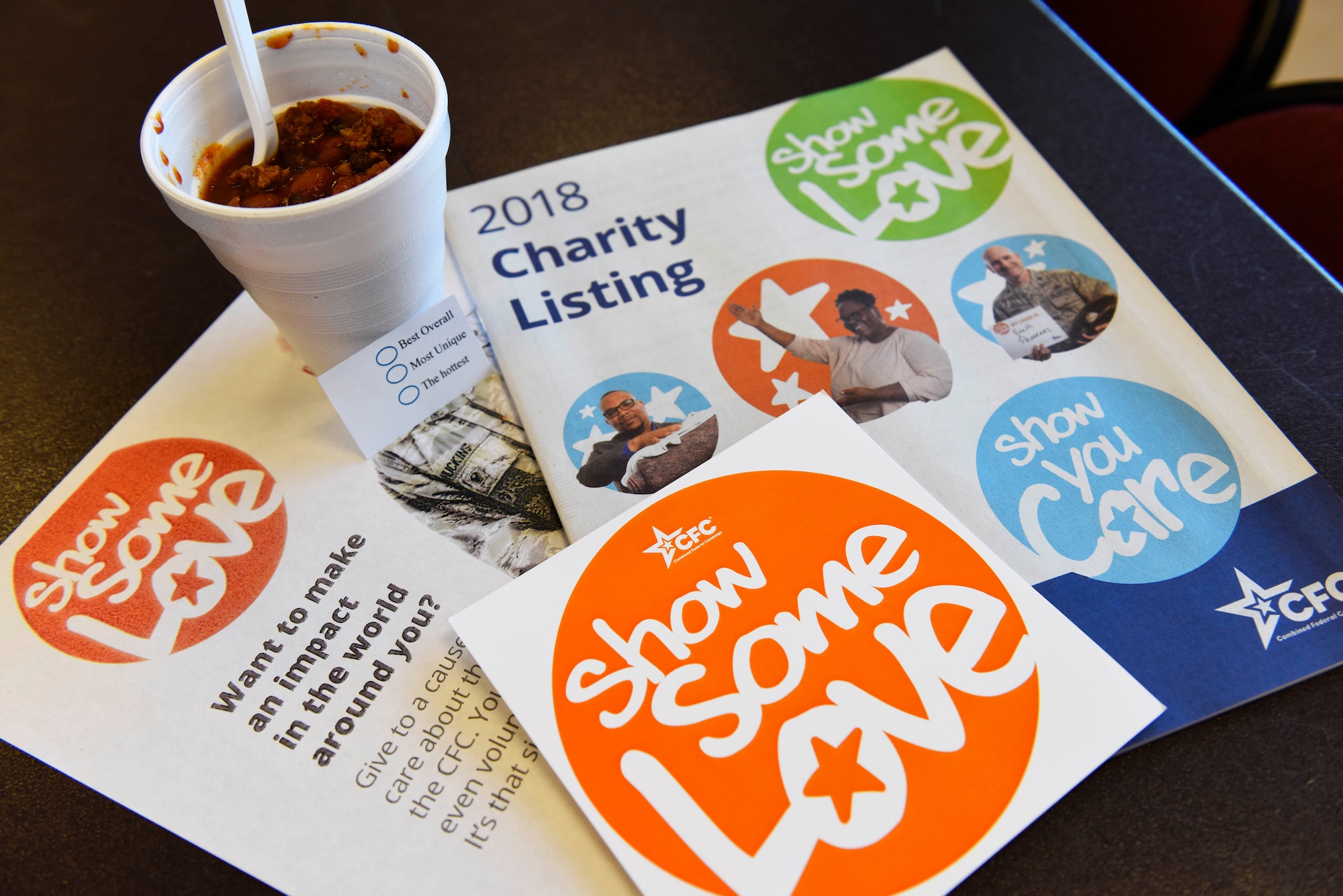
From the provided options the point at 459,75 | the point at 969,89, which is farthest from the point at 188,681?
the point at 969,89

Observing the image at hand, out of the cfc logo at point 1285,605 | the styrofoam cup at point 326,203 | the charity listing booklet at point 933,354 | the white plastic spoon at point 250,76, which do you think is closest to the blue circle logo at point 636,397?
the charity listing booklet at point 933,354

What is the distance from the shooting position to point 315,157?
0.49 m

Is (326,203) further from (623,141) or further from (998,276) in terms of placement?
(998,276)

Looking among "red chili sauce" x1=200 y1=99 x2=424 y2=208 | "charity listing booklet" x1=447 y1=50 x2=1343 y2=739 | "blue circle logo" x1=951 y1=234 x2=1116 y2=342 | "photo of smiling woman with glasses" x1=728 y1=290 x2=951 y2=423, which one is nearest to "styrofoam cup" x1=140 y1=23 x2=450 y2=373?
"red chili sauce" x1=200 y1=99 x2=424 y2=208

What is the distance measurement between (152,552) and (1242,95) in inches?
42.0

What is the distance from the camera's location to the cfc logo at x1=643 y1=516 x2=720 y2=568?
48 cm

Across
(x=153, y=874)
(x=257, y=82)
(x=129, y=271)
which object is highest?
(x=257, y=82)

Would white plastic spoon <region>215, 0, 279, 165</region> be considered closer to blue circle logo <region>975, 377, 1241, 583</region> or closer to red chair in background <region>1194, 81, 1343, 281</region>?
blue circle logo <region>975, 377, 1241, 583</region>

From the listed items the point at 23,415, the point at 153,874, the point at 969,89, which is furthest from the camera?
the point at 969,89

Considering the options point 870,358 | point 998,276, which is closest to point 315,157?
point 870,358

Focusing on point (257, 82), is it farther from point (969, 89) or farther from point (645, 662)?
point (969, 89)

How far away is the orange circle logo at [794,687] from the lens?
40cm

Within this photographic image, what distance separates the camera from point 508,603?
466 millimetres

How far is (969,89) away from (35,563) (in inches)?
32.1
